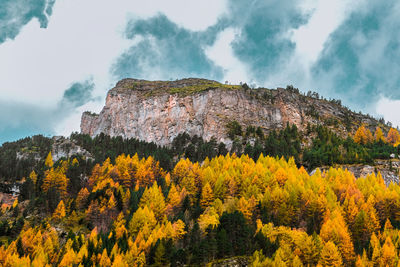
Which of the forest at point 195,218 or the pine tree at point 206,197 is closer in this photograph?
the forest at point 195,218

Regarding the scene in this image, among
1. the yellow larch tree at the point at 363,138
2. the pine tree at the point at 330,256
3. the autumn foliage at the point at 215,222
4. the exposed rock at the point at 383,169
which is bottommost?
the pine tree at the point at 330,256

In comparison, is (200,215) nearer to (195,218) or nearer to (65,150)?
(195,218)

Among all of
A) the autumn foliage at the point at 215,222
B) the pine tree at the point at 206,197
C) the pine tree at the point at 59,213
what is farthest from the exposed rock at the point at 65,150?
the pine tree at the point at 206,197

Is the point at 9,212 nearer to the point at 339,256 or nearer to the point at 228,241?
the point at 228,241

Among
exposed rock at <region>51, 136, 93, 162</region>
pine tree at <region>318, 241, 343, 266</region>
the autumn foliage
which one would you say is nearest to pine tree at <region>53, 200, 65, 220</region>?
the autumn foliage

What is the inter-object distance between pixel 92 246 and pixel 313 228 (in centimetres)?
5306

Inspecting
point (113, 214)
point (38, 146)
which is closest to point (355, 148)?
point (113, 214)

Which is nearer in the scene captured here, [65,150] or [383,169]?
[383,169]

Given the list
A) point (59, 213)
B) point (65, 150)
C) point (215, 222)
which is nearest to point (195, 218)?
point (215, 222)

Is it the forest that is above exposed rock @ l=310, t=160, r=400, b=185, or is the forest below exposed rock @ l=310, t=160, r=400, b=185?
below

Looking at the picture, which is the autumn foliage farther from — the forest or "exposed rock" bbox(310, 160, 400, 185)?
"exposed rock" bbox(310, 160, 400, 185)

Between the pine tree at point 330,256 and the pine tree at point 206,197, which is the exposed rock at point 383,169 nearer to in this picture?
the pine tree at point 206,197

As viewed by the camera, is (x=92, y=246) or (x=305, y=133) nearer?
(x=92, y=246)

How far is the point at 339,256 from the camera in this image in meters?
62.2
